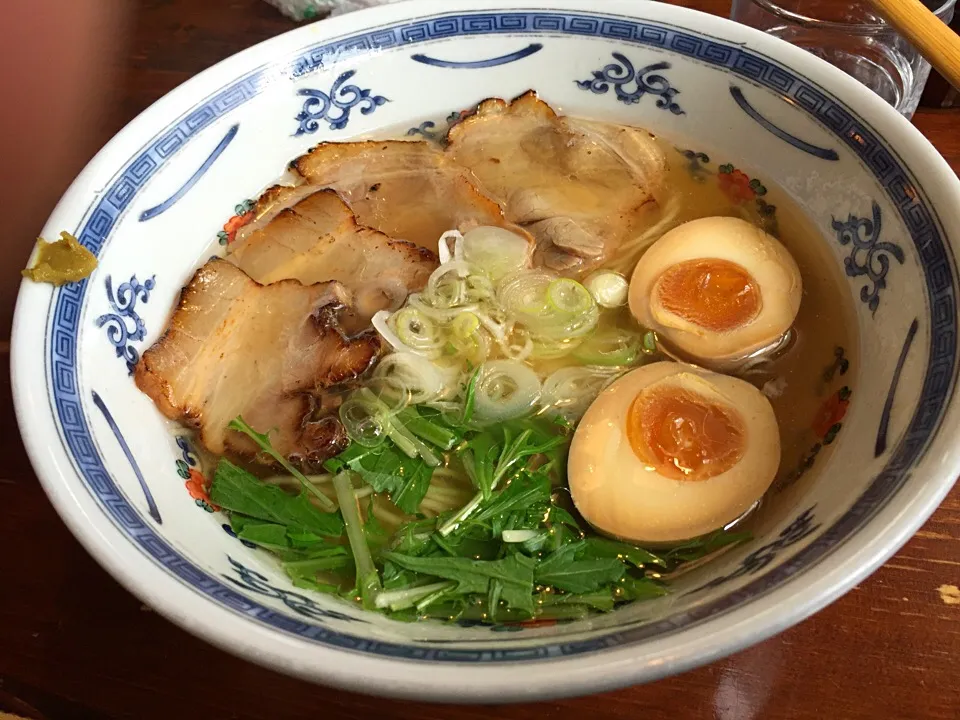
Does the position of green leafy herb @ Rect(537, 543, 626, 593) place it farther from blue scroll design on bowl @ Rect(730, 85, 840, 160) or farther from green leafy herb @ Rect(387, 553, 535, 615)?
blue scroll design on bowl @ Rect(730, 85, 840, 160)

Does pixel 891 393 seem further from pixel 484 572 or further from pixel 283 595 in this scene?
pixel 283 595

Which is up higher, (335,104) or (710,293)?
(335,104)

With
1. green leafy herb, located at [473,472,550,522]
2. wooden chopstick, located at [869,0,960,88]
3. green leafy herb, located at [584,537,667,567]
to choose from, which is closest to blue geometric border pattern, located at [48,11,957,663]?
wooden chopstick, located at [869,0,960,88]

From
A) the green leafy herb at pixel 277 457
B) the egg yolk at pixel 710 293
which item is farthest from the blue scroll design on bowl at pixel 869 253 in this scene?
the green leafy herb at pixel 277 457

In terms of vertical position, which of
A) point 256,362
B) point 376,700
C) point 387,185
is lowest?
point 376,700

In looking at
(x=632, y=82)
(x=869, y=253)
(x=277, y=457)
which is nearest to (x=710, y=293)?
(x=869, y=253)

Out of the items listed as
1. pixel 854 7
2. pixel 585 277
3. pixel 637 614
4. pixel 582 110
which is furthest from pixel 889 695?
pixel 854 7

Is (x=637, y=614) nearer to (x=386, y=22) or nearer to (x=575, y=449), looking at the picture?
(x=575, y=449)
